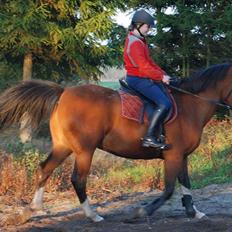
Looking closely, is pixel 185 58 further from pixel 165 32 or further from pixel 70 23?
pixel 70 23

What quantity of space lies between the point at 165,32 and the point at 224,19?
7.39 ft

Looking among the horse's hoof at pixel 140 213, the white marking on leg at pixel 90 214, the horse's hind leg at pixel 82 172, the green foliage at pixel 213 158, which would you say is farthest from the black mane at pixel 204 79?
the green foliage at pixel 213 158

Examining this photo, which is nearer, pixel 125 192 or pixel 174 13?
pixel 125 192

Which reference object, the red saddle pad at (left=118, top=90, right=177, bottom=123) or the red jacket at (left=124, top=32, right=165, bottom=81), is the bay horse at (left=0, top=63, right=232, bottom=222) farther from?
the red jacket at (left=124, top=32, right=165, bottom=81)

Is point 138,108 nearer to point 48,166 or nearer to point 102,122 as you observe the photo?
point 102,122

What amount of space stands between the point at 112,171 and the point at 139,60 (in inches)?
290

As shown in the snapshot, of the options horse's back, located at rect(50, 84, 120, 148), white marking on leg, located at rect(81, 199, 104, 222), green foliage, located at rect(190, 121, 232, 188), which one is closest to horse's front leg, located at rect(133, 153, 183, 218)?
white marking on leg, located at rect(81, 199, 104, 222)

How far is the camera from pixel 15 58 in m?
18.4

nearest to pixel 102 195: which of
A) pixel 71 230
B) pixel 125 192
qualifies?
pixel 125 192

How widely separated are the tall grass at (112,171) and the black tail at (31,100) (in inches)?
93.1

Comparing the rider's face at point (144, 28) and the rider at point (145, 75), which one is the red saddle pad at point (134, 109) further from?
the rider's face at point (144, 28)

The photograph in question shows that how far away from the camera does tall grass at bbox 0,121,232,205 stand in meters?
10.3

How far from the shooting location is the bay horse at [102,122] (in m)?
7.42

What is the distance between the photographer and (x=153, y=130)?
739 centimetres
